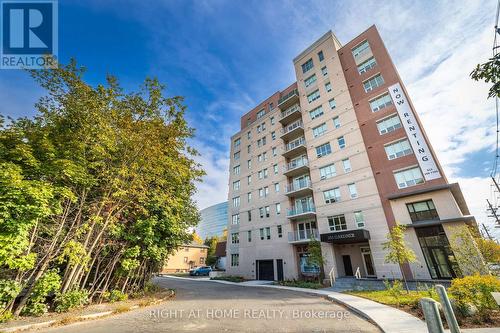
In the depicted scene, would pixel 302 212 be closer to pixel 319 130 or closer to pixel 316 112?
pixel 319 130

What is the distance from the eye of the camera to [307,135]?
27.7 metres

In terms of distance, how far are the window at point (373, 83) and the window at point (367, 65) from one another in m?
1.59

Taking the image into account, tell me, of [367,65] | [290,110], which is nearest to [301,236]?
[290,110]

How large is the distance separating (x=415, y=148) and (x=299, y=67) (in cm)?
1997

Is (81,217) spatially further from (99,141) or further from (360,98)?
(360,98)

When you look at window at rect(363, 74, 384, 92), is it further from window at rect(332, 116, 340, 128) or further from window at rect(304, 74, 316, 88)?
window at rect(304, 74, 316, 88)

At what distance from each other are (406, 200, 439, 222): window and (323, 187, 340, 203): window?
602cm

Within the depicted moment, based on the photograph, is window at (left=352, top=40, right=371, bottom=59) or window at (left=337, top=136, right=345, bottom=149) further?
window at (left=352, top=40, right=371, bottom=59)

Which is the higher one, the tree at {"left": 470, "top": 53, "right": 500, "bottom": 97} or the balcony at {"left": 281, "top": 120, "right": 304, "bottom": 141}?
the balcony at {"left": 281, "top": 120, "right": 304, "bottom": 141}

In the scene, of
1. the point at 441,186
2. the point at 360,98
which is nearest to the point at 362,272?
the point at 441,186

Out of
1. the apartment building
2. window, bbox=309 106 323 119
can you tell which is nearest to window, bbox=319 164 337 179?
the apartment building

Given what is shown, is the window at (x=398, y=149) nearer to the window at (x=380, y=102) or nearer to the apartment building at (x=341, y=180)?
the apartment building at (x=341, y=180)

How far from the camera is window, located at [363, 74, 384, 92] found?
2336cm

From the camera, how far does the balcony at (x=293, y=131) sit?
28.8m
